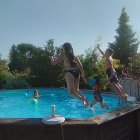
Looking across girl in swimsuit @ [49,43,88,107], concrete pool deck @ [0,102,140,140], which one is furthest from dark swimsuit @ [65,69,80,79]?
concrete pool deck @ [0,102,140,140]

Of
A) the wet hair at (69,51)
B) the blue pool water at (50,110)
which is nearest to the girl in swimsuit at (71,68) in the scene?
the wet hair at (69,51)

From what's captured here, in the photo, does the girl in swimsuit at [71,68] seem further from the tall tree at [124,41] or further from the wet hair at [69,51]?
the tall tree at [124,41]

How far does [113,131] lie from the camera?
20.2ft

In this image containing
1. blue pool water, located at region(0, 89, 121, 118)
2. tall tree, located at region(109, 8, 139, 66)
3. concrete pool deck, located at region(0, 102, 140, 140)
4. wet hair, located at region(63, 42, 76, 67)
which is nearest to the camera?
concrete pool deck, located at region(0, 102, 140, 140)

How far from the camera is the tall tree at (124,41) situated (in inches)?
1647

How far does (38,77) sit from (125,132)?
81.0ft

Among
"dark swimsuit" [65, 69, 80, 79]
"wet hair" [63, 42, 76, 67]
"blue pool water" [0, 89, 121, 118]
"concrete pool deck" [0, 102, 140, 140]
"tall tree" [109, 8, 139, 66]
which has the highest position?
"tall tree" [109, 8, 139, 66]

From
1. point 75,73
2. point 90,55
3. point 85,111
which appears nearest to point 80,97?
point 75,73

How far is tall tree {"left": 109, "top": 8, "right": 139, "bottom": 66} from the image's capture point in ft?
137

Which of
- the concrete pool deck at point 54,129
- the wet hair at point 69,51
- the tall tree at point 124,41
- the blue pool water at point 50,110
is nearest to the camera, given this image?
the concrete pool deck at point 54,129

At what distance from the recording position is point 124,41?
42.8 meters

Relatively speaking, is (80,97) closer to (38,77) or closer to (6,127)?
(6,127)

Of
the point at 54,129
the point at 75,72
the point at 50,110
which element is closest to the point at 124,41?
the point at 50,110

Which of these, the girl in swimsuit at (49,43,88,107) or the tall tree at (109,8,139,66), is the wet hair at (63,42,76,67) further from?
the tall tree at (109,8,139,66)
